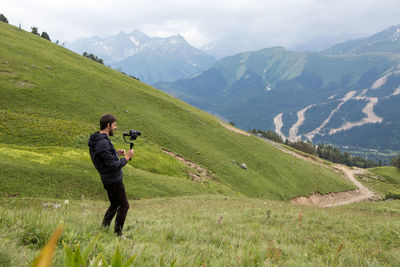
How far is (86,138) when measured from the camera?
3719 cm

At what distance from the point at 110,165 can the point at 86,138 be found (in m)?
33.3

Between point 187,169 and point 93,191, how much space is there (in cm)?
1929

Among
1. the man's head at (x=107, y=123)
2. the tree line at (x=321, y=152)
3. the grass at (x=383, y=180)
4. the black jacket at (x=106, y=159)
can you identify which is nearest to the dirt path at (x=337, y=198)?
the grass at (x=383, y=180)

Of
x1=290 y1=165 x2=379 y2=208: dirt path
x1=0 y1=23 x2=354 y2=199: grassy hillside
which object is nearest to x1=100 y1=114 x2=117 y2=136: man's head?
x1=0 y1=23 x2=354 y2=199: grassy hillside

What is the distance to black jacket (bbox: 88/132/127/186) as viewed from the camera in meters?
7.23

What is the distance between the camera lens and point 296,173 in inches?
2397

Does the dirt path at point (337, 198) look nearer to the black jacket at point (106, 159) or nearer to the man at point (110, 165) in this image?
the man at point (110, 165)

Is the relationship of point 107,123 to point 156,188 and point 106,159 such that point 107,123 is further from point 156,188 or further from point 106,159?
point 156,188

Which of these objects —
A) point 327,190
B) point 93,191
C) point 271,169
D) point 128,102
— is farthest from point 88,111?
point 327,190

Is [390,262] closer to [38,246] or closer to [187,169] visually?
[38,246]

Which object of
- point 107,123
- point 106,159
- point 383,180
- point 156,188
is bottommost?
point 383,180

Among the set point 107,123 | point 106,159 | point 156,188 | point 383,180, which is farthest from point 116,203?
point 383,180

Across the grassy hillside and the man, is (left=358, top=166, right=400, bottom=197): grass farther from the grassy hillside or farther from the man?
the man

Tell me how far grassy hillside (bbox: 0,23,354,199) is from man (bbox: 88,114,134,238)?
62.7ft
